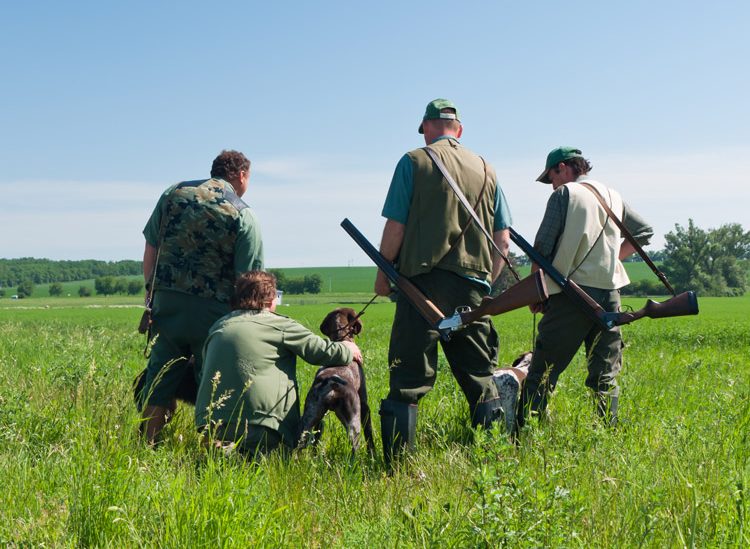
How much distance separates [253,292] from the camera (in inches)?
187

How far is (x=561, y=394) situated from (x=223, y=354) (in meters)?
3.09

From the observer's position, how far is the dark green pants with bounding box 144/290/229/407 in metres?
5.21

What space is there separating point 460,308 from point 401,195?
0.83 m

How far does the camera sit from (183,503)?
2998 millimetres

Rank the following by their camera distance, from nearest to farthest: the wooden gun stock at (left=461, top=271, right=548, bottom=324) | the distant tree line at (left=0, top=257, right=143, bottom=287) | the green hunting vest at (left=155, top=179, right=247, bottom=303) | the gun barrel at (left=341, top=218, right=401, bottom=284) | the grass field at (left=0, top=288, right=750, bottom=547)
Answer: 1. the grass field at (left=0, top=288, right=750, bottom=547)
2. the wooden gun stock at (left=461, top=271, right=548, bottom=324)
3. the gun barrel at (left=341, top=218, right=401, bottom=284)
4. the green hunting vest at (left=155, top=179, right=247, bottom=303)
5. the distant tree line at (left=0, top=257, right=143, bottom=287)

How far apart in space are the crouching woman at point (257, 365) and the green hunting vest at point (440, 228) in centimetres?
81

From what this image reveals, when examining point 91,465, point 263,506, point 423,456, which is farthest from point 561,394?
point 91,465

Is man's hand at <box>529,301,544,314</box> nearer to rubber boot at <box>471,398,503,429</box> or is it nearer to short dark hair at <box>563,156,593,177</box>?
rubber boot at <box>471,398,503,429</box>

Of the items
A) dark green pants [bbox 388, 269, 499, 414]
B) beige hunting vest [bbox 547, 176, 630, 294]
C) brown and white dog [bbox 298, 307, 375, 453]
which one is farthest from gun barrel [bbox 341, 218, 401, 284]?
beige hunting vest [bbox 547, 176, 630, 294]

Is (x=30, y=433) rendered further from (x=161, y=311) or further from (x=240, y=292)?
(x=240, y=292)

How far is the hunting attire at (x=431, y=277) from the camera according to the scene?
4711 millimetres

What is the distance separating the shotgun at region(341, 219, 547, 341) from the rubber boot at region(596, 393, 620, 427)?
1.25 meters

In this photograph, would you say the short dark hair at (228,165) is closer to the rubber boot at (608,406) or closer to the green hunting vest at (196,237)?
the green hunting vest at (196,237)

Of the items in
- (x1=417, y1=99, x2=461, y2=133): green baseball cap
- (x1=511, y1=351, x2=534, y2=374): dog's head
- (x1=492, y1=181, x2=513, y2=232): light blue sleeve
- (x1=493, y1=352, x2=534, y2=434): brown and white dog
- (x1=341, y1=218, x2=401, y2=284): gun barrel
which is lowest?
(x1=493, y1=352, x2=534, y2=434): brown and white dog
